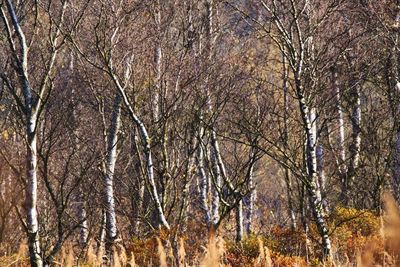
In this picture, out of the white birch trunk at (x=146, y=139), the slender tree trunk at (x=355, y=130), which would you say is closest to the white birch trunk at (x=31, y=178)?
the white birch trunk at (x=146, y=139)

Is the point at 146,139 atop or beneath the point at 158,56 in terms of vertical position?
beneath

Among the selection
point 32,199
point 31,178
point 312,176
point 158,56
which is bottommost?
point 32,199

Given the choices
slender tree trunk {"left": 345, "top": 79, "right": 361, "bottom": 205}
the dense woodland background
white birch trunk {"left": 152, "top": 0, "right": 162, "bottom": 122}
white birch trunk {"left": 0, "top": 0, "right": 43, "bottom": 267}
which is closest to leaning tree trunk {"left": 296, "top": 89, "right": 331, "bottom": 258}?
the dense woodland background

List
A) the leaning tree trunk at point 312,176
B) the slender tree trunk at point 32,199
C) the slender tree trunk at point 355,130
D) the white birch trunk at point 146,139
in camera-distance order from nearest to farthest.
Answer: the slender tree trunk at point 32,199
the leaning tree trunk at point 312,176
the white birch trunk at point 146,139
the slender tree trunk at point 355,130

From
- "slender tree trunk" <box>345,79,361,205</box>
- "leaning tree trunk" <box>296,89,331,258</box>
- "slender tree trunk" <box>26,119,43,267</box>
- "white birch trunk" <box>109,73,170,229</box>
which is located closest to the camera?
"slender tree trunk" <box>26,119,43,267</box>

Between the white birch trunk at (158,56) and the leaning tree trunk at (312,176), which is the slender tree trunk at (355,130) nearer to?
the white birch trunk at (158,56)

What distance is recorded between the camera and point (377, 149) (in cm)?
1291

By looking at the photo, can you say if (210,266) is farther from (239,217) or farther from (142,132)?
(239,217)

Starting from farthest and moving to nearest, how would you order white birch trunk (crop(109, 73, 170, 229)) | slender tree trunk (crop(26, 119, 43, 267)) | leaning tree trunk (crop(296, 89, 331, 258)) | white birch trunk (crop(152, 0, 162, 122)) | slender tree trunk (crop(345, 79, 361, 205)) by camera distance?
slender tree trunk (crop(345, 79, 361, 205)) < white birch trunk (crop(152, 0, 162, 122)) < white birch trunk (crop(109, 73, 170, 229)) < leaning tree trunk (crop(296, 89, 331, 258)) < slender tree trunk (crop(26, 119, 43, 267))

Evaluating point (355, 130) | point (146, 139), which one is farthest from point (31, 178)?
point (355, 130)

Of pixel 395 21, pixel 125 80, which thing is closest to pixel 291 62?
pixel 125 80

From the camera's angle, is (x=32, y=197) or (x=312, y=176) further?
(x=312, y=176)

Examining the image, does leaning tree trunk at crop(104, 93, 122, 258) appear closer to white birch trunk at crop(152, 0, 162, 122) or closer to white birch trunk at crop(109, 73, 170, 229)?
white birch trunk at crop(152, 0, 162, 122)

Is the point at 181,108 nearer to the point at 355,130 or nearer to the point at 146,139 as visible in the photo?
the point at 146,139
